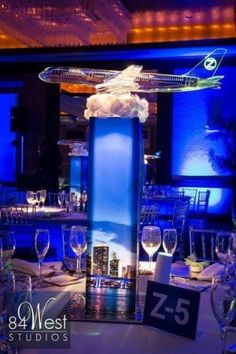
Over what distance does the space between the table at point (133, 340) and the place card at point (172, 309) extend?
21 millimetres

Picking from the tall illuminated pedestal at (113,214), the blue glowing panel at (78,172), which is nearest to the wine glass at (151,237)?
the tall illuminated pedestal at (113,214)

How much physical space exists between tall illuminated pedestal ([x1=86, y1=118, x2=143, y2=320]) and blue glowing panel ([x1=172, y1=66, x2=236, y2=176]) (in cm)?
804

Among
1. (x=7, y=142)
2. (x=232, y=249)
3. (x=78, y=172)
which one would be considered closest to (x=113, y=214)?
(x=232, y=249)

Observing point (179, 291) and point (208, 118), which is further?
point (208, 118)

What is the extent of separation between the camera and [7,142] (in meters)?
10.5

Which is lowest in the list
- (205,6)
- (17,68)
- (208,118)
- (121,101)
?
(121,101)

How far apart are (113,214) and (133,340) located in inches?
14.2

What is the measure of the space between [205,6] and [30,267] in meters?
7.78

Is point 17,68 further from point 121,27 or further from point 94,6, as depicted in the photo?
point 94,6

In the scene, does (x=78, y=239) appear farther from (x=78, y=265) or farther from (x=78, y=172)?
(x=78, y=172)

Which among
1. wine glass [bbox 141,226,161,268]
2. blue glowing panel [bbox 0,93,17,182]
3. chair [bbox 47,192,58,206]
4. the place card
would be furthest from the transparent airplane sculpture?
blue glowing panel [bbox 0,93,17,182]

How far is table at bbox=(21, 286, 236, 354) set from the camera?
1.23 m

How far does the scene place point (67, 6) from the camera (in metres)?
6.75

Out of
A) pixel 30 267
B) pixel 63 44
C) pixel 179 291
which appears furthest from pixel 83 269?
pixel 63 44
